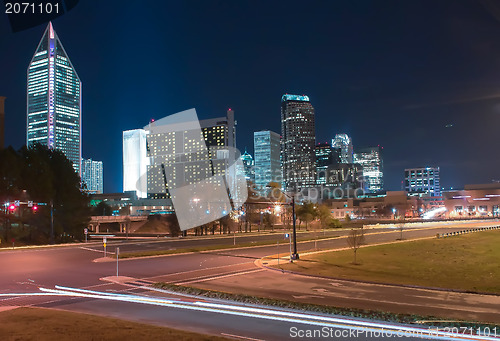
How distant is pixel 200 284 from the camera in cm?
2203

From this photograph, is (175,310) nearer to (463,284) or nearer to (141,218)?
(463,284)

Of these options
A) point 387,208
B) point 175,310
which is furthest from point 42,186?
point 387,208

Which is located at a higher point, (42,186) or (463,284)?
(42,186)

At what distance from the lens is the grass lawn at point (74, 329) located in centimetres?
1114

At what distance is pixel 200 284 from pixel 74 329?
10456 mm

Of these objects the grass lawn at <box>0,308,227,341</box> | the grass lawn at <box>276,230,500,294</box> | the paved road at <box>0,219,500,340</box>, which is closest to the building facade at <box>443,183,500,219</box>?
the grass lawn at <box>276,230,500,294</box>

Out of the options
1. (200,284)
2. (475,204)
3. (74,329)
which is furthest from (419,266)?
(475,204)

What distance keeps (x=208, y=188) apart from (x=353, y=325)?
108 meters

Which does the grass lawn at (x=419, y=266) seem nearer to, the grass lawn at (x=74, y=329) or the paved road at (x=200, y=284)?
the paved road at (x=200, y=284)

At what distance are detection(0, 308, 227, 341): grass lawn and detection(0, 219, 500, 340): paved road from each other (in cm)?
114

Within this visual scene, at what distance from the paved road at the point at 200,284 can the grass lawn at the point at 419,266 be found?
3.26 meters

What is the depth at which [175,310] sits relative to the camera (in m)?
15.4

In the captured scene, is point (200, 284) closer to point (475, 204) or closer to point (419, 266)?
point (419, 266)

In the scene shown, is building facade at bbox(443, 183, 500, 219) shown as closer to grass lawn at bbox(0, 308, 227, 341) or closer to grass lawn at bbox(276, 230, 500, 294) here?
grass lawn at bbox(276, 230, 500, 294)
